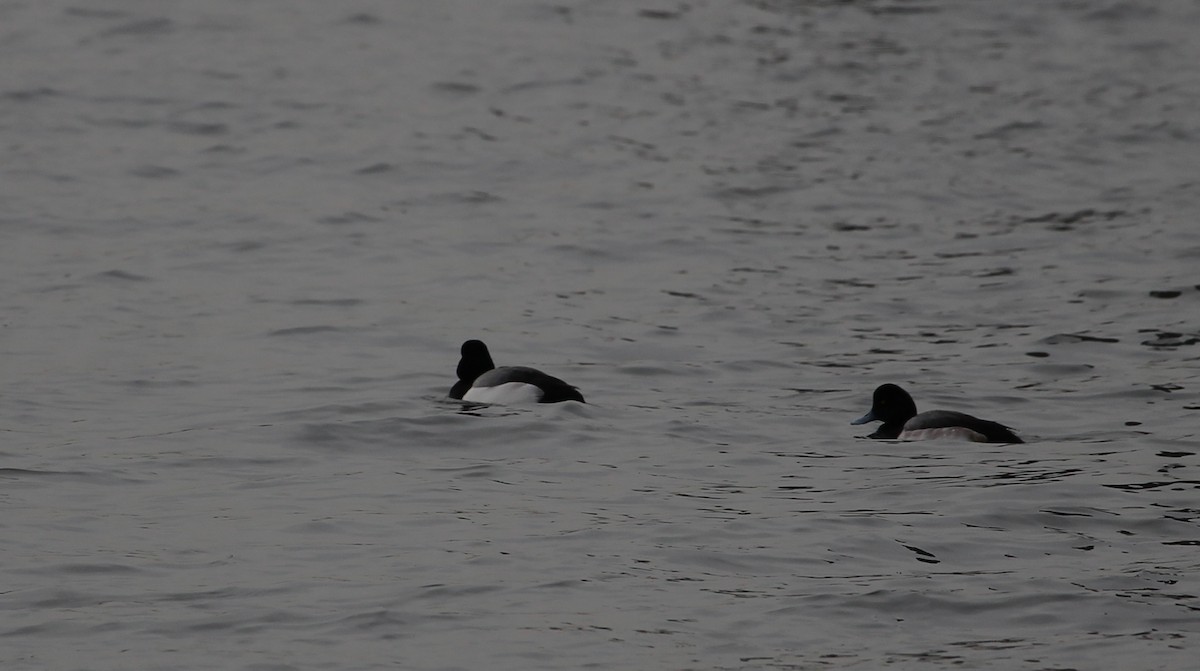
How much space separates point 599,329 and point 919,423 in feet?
13.8

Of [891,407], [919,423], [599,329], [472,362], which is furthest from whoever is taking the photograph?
[599,329]

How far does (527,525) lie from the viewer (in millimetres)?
9930

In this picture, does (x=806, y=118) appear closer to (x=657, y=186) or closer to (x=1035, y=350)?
(x=657, y=186)

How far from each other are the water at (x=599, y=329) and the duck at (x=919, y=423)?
0.11 metres

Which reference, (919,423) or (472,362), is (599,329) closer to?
(472,362)

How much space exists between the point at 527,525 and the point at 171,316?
6599 millimetres

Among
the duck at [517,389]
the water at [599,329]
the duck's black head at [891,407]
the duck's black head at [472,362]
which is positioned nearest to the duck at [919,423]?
the duck's black head at [891,407]

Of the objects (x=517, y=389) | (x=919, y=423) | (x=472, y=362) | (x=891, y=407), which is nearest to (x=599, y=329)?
(x=472, y=362)

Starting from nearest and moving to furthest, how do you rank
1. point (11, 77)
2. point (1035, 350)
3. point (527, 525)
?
1. point (527, 525)
2. point (1035, 350)
3. point (11, 77)

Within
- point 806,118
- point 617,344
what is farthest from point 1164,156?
point 617,344

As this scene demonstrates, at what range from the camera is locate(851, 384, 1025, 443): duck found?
1171cm

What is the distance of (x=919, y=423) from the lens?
39.2 ft

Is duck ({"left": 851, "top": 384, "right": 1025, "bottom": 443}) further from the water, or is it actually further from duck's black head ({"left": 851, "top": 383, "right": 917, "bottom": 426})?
the water

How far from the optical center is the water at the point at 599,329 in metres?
8.59
